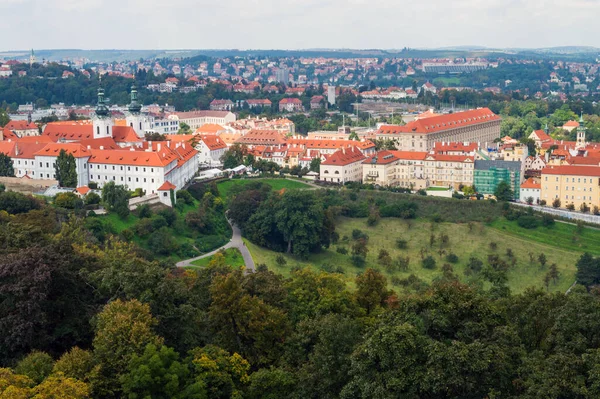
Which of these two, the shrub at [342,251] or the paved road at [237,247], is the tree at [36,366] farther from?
the shrub at [342,251]

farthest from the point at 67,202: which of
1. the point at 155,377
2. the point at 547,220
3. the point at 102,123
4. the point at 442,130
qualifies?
the point at 442,130

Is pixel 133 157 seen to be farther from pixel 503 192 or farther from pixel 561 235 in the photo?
pixel 561 235

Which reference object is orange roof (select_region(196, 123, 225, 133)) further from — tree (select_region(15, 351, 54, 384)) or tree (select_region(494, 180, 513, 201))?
tree (select_region(15, 351, 54, 384))

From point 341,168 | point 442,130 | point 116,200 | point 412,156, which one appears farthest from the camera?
point 442,130

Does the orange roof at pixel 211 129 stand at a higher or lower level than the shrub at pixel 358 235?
higher

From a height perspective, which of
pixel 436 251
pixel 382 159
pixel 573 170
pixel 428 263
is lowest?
pixel 428 263

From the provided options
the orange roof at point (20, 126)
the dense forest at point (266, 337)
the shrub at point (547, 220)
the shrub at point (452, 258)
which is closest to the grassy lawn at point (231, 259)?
the shrub at point (452, 258)
